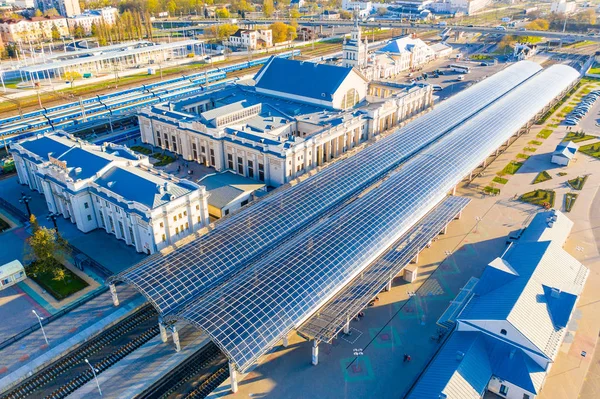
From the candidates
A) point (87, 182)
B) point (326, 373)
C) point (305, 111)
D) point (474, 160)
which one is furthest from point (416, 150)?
point (87, 182)

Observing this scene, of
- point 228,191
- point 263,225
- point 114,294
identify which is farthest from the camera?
point 228,191

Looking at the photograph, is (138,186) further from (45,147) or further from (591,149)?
(591,149)

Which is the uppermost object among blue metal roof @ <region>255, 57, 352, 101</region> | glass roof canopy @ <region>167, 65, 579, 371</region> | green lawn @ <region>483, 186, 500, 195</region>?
blue metal roof @ <region>255, 57, 352, 101</region>

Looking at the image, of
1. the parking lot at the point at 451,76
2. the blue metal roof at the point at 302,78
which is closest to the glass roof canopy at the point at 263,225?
the blue metal roof at the point at 302,78

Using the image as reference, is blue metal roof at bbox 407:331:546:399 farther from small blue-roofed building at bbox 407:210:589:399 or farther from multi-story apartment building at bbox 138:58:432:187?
multi-story apartment building at bbox 138:58:432:187

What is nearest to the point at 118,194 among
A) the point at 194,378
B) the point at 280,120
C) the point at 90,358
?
the point at 90,358

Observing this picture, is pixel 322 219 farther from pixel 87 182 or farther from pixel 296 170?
pixel 87 182

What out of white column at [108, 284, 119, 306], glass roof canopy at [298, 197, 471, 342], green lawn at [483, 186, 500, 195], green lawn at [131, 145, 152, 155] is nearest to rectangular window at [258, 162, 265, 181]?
green lawn at [131, 145, 152, 155]

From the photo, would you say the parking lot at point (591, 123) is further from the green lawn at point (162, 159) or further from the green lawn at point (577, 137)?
the green lawn at point (162, 159)
